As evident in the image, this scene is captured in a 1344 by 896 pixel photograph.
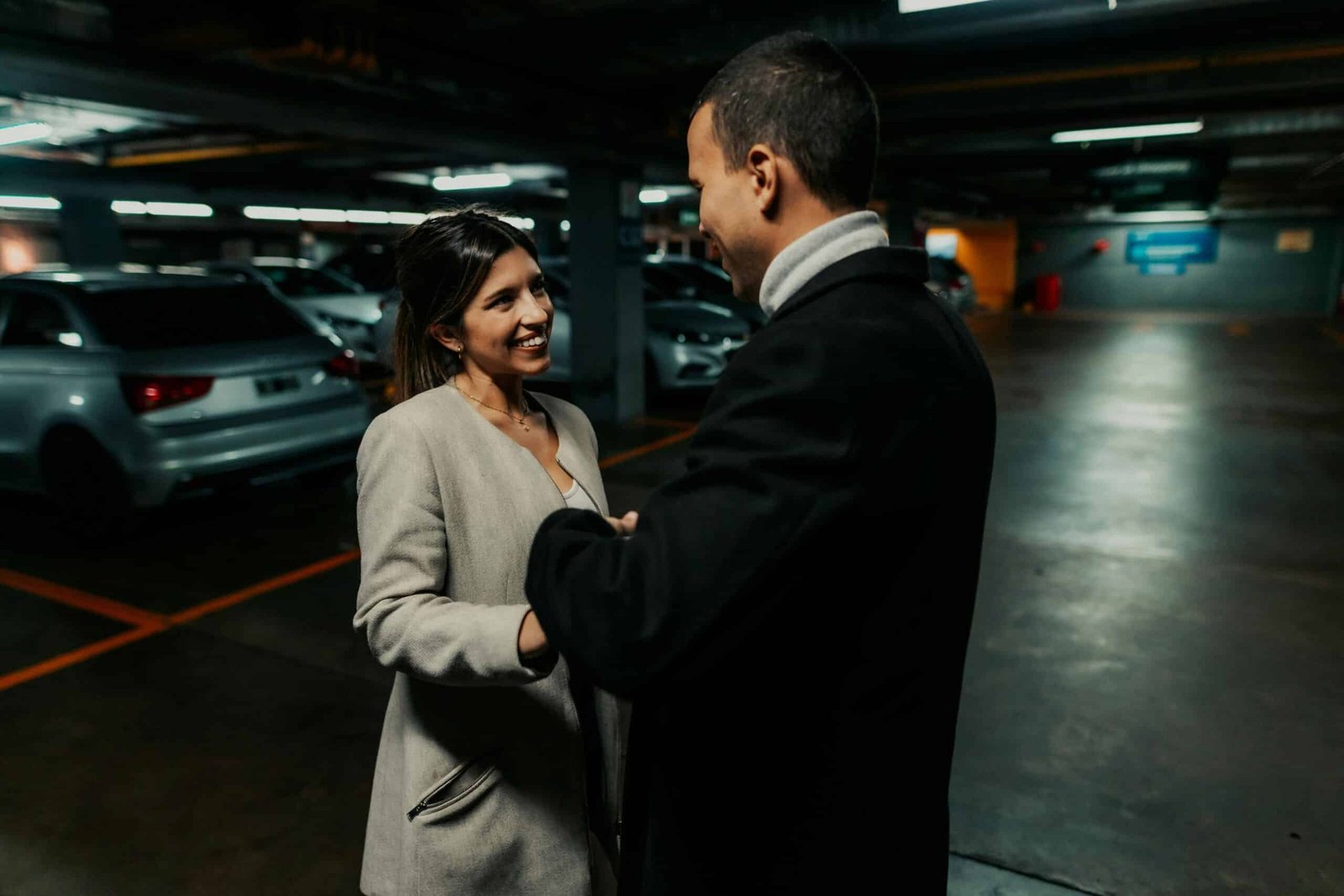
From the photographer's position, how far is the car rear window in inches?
208

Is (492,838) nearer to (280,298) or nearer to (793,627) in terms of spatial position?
(793,627)

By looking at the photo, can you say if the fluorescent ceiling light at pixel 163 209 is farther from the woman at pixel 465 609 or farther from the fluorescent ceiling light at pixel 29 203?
the woman at pixel 465 609

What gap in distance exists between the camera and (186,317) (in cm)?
555

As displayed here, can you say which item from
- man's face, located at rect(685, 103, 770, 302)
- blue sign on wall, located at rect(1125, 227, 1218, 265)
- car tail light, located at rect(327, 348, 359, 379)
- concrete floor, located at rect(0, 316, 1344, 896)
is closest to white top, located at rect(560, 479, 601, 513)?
man's face, located at rect(685, 103, 770, 302)

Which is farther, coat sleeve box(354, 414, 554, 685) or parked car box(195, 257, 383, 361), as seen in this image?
parked car box(195, 257, 383, 361)

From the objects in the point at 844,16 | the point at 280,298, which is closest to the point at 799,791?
the point at 844,16

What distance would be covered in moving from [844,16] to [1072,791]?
179 inches

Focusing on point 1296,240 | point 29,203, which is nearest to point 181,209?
point 29,203

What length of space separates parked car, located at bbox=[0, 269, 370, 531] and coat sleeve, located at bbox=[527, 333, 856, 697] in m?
4.97

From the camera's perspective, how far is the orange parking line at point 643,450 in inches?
301

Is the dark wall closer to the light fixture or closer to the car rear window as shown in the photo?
the light fixture

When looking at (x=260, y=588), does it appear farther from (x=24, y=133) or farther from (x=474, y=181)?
(x=474, y=181)

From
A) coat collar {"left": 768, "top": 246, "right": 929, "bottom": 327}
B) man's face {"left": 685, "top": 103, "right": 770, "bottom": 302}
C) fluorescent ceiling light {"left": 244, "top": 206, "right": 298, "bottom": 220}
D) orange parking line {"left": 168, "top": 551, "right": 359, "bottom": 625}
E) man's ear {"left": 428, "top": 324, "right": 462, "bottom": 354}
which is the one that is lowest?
orange parking line {"left": 168, "top": 551, "right": 359, "bottom": 625}

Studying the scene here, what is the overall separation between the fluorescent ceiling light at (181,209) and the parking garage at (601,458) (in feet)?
12.9
